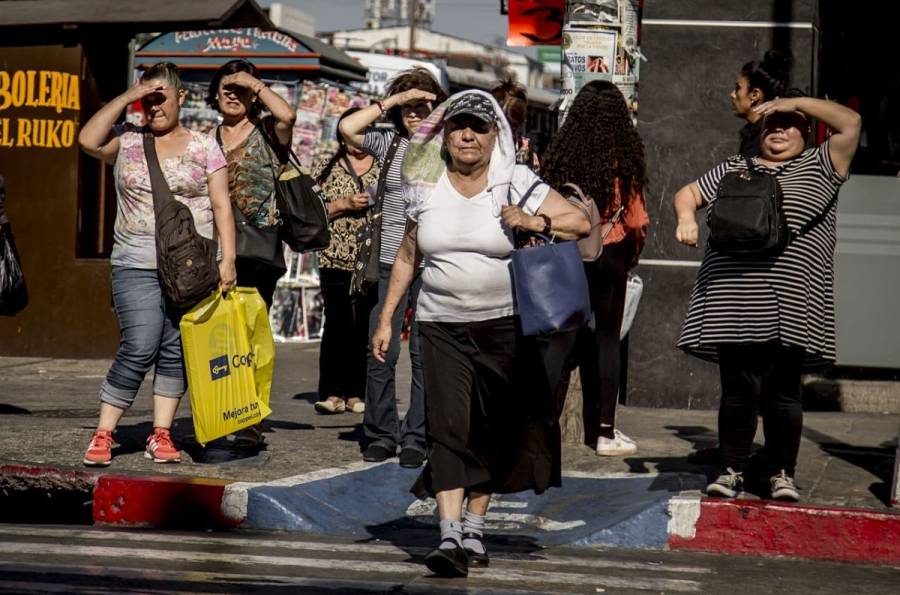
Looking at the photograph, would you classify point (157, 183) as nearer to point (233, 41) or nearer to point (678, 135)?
point (678, 135)

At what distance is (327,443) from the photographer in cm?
903

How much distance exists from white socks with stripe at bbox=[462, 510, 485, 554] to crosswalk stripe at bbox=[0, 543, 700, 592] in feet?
0.35

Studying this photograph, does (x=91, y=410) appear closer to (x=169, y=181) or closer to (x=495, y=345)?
(x=169, y=181)

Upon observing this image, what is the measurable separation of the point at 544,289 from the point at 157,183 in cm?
252

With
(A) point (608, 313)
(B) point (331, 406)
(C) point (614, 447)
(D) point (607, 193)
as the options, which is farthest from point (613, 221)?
(B) point (331, 406)

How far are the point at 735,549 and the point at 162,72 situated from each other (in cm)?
350

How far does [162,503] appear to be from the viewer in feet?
24.6

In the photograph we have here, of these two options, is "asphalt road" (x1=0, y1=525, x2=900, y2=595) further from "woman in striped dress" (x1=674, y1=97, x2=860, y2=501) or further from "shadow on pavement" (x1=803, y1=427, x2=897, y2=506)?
"shadow on pavement" (x1=803, y1=427, x2=897, y2=506)

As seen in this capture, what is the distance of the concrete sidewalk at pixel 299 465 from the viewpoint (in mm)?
7367

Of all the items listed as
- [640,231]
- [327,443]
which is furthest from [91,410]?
[640,231]

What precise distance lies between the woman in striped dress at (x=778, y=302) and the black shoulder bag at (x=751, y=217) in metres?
0.06

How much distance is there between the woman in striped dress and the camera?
23.8 ft

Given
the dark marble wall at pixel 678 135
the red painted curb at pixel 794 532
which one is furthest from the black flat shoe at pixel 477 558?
the dark marble wall at pixel 678 135

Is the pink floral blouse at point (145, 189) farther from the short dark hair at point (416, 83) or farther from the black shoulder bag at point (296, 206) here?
the short dark hair at point (416, 83)
